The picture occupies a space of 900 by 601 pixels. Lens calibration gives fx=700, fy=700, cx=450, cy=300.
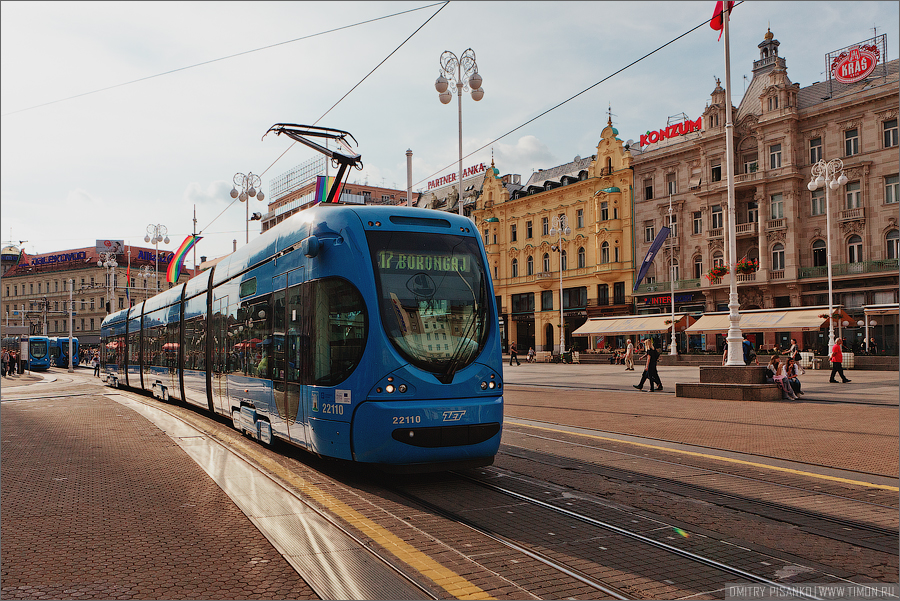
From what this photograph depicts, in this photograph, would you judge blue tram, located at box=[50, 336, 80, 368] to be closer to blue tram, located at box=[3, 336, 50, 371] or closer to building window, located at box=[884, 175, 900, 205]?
blue tram, located at box=[3, 336, 50, 371]

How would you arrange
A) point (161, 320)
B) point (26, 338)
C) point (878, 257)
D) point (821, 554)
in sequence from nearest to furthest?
point (821, 554) → point (161, 320) → point (878, 257) → point (26, 338)

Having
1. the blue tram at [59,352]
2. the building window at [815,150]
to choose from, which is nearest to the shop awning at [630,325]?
the building window at [815,150]

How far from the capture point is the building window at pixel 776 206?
46188 mm

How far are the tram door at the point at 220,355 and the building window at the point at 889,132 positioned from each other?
137ft

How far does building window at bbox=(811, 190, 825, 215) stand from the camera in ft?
146

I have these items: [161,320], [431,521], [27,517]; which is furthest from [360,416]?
[161,320]

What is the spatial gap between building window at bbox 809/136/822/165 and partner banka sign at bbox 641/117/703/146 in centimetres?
789

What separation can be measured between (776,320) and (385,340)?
1448 inches

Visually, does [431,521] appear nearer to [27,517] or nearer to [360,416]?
[360,416]

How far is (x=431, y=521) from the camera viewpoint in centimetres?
614

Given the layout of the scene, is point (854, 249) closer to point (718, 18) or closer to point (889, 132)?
point (889, 132)

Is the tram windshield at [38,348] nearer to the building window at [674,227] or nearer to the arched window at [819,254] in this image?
the building window at [674,227]

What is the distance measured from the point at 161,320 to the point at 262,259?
10.8 m

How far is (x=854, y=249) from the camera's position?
42875 mm
